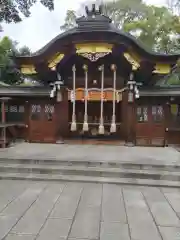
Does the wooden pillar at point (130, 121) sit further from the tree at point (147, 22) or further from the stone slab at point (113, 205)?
the tree at point (147, 22)

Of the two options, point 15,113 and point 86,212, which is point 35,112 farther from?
point 86,212

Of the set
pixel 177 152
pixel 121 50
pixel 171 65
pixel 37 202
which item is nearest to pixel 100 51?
pixel 121 50

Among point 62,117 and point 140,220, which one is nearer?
point 140,220

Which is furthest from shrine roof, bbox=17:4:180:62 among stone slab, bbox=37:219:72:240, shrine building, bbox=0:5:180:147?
stone slab, bbox=37:219:72:240

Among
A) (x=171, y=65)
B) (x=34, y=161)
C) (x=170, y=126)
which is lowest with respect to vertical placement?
(x=34, y=161)

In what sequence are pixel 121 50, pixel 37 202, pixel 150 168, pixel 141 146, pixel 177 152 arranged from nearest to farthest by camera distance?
pixel 37 202 < pixel 150 168 < pixel 177 152 < pixel 121 50 < pixel 141 146

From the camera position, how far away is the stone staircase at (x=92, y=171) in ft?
18.8

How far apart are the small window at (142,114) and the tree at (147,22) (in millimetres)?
7256

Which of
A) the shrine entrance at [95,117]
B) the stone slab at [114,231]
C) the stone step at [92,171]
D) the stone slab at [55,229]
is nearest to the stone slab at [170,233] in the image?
the stone slab at [114,231]

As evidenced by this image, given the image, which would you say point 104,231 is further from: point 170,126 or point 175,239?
point 170,126

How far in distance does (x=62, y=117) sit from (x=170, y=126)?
13.1ft

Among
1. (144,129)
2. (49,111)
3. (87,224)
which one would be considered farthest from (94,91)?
(87,224)

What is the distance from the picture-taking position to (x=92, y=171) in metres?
6.01

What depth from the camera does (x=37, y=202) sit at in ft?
14.5
